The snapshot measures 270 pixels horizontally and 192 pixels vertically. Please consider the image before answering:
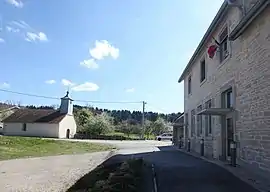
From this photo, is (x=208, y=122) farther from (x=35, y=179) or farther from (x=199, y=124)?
(x=35, y=179)

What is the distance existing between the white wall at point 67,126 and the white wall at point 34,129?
105cm

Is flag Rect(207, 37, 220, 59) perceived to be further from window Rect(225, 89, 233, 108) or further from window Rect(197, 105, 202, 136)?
window Rect(197, 105, 202, 136)

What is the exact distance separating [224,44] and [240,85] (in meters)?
3.90

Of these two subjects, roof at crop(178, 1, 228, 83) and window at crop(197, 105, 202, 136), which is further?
window at crop(197, 105, 202, 136)

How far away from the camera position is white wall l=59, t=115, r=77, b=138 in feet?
193

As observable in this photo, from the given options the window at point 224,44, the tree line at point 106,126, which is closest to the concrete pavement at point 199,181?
the window at point 224,44

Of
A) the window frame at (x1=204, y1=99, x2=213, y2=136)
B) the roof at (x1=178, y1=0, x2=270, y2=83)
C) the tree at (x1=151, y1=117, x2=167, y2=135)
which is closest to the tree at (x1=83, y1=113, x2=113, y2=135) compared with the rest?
the tree at (x1=151, y1=117, x2=167, y2=135)

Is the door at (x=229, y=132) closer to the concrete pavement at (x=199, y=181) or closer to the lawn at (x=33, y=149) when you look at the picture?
the concrete pavement at (x=199, y=181)

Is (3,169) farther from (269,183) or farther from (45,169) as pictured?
(269,183)

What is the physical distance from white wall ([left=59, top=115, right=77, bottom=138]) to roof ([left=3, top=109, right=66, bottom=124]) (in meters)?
0.91

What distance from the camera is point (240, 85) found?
1245 centimetres

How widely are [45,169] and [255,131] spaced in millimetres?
9948

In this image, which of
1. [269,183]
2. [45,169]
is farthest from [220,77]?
[45,169]

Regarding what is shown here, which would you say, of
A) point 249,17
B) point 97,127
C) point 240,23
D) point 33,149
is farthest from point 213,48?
point 97,127
